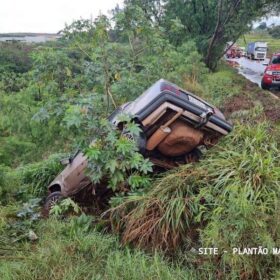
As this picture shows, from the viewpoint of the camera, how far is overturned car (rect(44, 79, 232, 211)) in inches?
160

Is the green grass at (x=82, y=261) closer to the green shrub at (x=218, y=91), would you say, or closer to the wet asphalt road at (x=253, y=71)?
the green shrub at (x=218, y=91)

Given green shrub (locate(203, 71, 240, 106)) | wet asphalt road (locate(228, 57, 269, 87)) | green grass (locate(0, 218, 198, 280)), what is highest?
green grass (locate(0, 218, 198, 280))

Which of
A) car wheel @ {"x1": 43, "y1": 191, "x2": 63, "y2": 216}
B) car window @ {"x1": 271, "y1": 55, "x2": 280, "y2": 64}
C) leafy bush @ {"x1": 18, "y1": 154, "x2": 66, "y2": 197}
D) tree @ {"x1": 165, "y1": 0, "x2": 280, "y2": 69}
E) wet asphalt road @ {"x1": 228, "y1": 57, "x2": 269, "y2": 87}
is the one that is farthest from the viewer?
wet asphalt road @ {"x1": 228, "y1": 57, "x2": 269, "y2": 87}

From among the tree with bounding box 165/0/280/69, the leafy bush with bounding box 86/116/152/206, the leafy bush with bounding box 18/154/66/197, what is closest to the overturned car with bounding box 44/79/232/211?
the leafy bush with bounding box 86/116/152/206

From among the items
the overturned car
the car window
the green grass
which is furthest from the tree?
the green grass

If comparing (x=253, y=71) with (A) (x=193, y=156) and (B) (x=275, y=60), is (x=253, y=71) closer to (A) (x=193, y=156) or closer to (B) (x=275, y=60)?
(B) (x=275, y=60)

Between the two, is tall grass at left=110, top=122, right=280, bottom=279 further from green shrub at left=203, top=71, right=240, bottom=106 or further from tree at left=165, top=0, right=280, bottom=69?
tree at left=165, top=0, right=280, bottom=69

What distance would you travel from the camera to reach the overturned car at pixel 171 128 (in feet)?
13.3

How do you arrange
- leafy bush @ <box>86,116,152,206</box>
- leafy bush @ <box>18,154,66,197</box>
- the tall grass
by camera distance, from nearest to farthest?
the tall grass
leafy bush @ <box>86,116,152,206</box>
leafy bush @ <box>18,154,66,197</box>

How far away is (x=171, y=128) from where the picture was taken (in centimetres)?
409

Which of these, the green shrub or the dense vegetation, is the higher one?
the dense vegetation

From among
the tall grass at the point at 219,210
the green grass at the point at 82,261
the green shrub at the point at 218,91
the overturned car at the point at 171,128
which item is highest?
the overturned car at the point at 171,128

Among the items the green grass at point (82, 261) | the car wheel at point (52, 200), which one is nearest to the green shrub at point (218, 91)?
the car wheel at point (52, 200)

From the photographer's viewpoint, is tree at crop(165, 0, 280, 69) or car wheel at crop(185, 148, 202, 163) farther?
tree at crop(165, 0, 280, 69)
